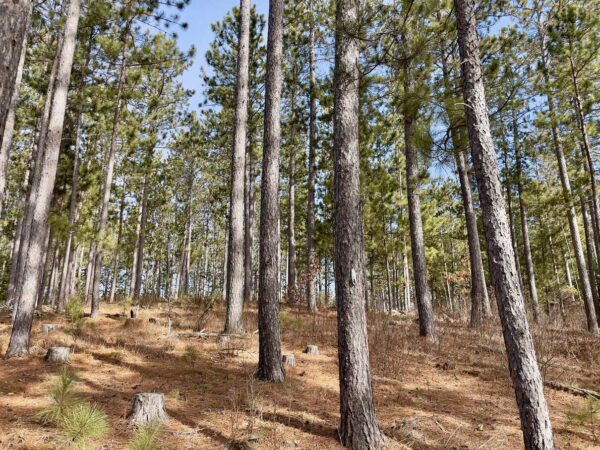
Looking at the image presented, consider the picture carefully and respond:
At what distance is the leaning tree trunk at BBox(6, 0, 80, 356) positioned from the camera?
247 inches

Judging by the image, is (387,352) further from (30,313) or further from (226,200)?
(226,200)

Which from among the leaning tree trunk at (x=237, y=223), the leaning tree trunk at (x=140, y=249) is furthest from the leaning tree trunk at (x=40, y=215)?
the leaning tree trunk at (x=140, y=249)

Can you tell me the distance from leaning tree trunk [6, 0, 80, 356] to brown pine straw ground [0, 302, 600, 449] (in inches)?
17.6

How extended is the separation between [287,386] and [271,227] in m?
2.42

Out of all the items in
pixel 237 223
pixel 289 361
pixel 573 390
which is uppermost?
pixel 237 223

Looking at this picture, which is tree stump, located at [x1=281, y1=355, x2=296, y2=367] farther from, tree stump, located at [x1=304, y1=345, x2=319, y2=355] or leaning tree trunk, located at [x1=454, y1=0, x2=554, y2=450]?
leaning tree trunk, located at [x1=454, y1=0, x2=554, y2=450]

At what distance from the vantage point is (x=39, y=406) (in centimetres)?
421

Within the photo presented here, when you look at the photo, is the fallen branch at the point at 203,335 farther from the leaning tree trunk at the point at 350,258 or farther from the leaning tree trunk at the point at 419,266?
the leaning tree trunk at the point at 350,258

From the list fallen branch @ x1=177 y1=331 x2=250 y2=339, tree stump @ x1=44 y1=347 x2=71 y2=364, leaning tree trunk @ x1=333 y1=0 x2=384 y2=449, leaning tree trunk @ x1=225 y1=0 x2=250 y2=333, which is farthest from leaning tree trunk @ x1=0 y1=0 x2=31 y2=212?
fallen branch @ x1=177 y1=331 x2=250 y2=339

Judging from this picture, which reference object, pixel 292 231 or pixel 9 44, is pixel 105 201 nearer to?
pixel 292 231

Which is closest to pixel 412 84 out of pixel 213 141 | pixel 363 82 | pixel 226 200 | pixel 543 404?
pixel 363 82

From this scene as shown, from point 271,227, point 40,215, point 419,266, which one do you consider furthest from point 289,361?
point 40,215

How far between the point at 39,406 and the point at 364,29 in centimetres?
587

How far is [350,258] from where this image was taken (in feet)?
13.0
